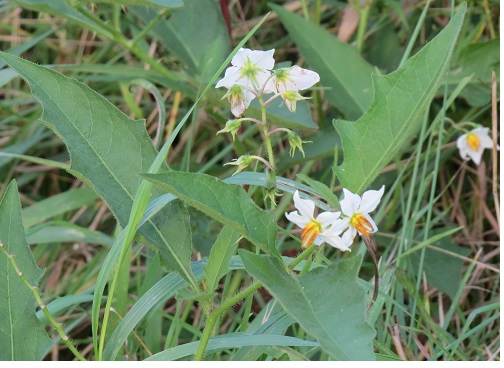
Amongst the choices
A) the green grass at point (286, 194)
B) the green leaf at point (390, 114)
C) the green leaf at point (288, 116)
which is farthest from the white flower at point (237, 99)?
the green leaf at point (288, 116)

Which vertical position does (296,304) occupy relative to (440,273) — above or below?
above

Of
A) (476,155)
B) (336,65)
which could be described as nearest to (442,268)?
(476,155)

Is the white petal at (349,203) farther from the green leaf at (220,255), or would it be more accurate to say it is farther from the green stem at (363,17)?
the green stem at (363,17)

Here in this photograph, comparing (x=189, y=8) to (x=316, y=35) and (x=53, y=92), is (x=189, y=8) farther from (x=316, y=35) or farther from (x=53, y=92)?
(x=53, y=92)

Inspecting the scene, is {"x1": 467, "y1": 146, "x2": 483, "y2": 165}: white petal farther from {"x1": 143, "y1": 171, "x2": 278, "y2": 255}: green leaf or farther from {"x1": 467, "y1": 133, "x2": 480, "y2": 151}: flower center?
{"x1": 143, "y1": 171, "x2": 278, "y2": 255}: green leaf

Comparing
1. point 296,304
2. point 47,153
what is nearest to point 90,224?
point 47,153

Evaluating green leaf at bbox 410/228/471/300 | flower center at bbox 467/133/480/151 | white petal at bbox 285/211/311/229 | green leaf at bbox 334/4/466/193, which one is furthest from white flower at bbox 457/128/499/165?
white petal at bbox 285/211/311/229
